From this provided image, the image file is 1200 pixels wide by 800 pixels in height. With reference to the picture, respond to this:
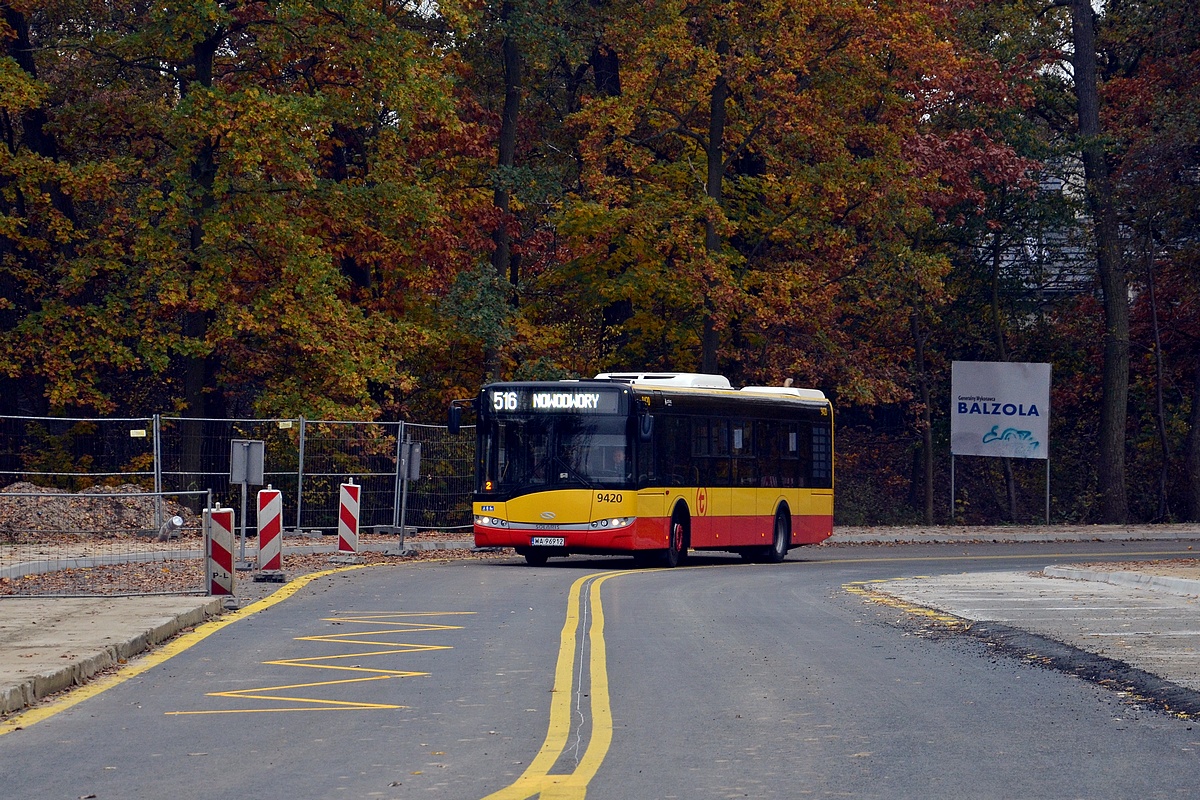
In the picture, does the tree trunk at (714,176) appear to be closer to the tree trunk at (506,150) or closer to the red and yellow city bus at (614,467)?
the tree trunk at (506,150)

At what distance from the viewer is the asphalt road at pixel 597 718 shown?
27.2 ft

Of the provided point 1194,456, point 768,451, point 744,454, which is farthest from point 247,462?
point 1194,456

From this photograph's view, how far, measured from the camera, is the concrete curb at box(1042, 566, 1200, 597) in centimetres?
2116

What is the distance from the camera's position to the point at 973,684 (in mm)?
11984

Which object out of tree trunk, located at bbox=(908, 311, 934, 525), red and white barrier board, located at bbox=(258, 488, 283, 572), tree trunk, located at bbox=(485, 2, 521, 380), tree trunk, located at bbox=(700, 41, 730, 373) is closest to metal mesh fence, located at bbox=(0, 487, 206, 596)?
red and white barrier board, located at bbox=(258, 488, 283, 572)

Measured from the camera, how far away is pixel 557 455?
88.5 feet

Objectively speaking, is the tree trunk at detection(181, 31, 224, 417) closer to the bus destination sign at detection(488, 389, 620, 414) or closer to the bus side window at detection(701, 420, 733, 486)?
the bus destination sign at detection(488, 389, 620, 414)

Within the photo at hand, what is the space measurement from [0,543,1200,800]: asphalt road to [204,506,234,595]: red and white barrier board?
3.83 feet

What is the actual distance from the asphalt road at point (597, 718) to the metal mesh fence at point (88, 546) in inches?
160

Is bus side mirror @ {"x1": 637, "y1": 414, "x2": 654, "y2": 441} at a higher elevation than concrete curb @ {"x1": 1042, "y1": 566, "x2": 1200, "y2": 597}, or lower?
higher

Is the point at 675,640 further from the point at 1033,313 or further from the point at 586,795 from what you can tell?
the point at 1033,313

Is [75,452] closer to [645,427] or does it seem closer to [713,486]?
[645,427]

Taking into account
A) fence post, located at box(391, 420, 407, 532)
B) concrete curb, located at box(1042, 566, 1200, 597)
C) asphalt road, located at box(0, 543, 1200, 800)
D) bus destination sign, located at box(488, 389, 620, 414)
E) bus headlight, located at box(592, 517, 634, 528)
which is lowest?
asphalt road, located at box(0, 543, 1200, 800)

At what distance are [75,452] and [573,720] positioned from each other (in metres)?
21.4
